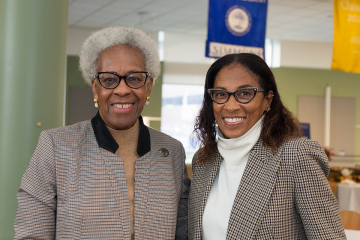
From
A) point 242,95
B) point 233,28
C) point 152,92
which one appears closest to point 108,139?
point 242,95

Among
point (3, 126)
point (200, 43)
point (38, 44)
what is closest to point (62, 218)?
point (3, 126)

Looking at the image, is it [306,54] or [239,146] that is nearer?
[239,146]

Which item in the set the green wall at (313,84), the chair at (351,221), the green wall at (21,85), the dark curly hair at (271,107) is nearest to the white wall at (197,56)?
the green wall at (313,84)

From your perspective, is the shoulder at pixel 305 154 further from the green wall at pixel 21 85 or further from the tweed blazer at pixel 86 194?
the green wall at pixel 21 85

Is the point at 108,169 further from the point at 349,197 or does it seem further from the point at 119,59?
the point at 349,197

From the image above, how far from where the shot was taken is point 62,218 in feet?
5.33

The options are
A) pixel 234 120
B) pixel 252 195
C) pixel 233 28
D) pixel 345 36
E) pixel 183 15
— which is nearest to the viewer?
pixel 252 195

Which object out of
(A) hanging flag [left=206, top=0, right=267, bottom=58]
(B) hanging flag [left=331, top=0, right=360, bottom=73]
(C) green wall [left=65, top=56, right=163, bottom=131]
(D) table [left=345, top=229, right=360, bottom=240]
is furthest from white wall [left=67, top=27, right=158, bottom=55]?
(D) table [left=345, top=229, right=360, bottom=240]

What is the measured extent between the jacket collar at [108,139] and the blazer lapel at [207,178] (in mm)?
328

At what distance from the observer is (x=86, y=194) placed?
1669 millimetres

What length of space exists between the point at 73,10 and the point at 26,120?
604 cm

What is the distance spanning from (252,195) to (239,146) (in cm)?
25

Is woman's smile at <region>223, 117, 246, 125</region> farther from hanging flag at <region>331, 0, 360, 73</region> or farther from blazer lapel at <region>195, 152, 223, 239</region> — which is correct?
hanging flag at <region>331, 0, 360, 73</region>

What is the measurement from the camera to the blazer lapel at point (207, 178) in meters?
1.83
